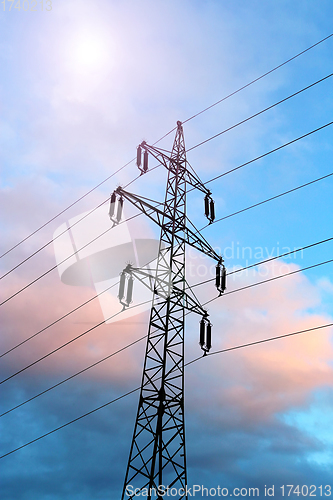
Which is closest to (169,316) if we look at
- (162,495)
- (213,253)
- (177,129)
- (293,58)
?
(213,253)

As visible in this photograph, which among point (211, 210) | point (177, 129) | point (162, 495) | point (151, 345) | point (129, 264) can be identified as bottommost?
point (162, 495)

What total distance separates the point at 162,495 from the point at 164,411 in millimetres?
3093

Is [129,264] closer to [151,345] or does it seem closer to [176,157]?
[151,345]

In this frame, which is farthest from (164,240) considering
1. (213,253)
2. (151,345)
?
(151,345)

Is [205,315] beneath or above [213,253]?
beneath

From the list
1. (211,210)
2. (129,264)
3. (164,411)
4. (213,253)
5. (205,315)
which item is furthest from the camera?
(211,210)

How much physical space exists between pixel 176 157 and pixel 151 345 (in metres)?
10.9

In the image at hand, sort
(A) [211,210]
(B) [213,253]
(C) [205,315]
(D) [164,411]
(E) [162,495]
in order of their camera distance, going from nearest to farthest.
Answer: (E) [162,495], (D) [164,411], (C) [205,315], (B) [213,253], (A) [211,210]

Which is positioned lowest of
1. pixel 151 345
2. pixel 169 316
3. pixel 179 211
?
pixel 151 345

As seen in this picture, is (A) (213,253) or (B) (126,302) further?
(A) (213,253)

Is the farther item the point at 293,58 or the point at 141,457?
the point at 293,58

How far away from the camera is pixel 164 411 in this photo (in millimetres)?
17672

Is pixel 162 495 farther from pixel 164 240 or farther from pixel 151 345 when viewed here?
pixel 164 240

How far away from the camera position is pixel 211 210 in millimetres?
25031
